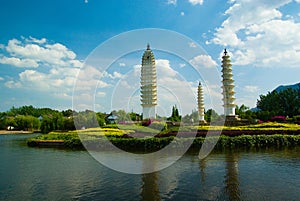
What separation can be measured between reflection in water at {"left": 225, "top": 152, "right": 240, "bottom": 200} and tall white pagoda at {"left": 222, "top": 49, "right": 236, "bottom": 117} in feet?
63.6

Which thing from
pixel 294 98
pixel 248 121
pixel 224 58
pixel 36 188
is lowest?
pixel 36 188

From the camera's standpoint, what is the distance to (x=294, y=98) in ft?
145

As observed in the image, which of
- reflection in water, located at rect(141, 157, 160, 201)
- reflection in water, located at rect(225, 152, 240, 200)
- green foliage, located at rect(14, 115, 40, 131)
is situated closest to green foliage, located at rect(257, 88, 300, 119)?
reflection in water, located at rect(225, 152, 240, 200)

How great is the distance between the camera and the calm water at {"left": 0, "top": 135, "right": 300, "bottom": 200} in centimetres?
745

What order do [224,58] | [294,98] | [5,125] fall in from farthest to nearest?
[5,125]
[294,98]
[224,58]

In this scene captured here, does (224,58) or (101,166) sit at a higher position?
(224,58)

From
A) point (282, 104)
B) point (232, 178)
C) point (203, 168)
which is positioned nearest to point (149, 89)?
Answer: point (282, 104)

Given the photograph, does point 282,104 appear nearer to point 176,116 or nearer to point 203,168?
point 176,116

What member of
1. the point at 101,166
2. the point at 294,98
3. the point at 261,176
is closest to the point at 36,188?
the point at 101,166

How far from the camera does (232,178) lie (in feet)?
29.6

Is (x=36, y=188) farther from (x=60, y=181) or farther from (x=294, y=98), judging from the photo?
(x=294, y=98)

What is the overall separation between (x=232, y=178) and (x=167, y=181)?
234 cm

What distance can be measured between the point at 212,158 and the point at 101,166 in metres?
5.51

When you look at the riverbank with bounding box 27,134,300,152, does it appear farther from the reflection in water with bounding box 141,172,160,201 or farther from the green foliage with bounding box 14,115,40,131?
the green foliage with bounding box 14,115,40,131
